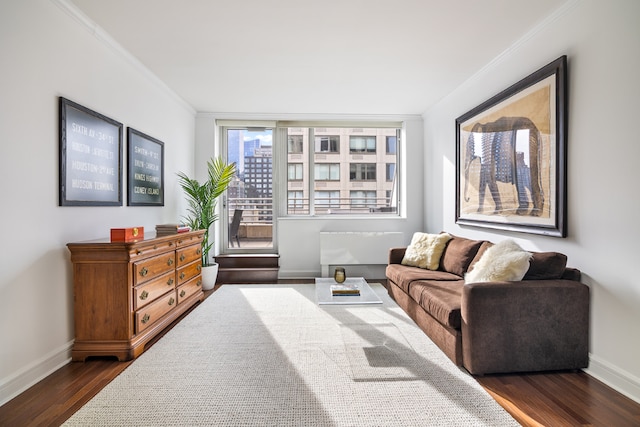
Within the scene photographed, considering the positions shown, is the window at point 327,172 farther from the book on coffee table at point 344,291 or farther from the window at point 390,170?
A: the book on coffee table at point 344,291

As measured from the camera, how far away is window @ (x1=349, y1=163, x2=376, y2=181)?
5.62m

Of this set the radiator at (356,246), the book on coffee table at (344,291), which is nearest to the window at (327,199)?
the radiator at (356,246)

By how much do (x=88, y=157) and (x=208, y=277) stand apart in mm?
2390

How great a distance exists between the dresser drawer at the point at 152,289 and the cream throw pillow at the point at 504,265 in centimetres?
264

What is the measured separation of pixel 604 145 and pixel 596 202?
380mm

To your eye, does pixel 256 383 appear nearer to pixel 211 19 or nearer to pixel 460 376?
pixel 460 376

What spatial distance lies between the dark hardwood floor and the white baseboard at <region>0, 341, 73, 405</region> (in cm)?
4

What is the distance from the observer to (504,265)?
2.41 meters

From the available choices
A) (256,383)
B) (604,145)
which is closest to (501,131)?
(604,145)

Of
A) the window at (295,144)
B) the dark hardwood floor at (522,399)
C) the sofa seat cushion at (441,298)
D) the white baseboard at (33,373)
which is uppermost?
the window at (295,144)

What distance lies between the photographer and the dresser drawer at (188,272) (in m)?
3.44

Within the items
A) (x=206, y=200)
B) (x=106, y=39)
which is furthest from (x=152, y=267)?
(x=106, y=39)

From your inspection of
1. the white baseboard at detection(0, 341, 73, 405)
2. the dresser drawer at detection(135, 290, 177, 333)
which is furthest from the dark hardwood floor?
the dresser drawer at detection(135, 290, 177, 333)

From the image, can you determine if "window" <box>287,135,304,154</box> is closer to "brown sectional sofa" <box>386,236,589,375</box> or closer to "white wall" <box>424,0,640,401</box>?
"white wall" <box>424,0,640,401</box>
